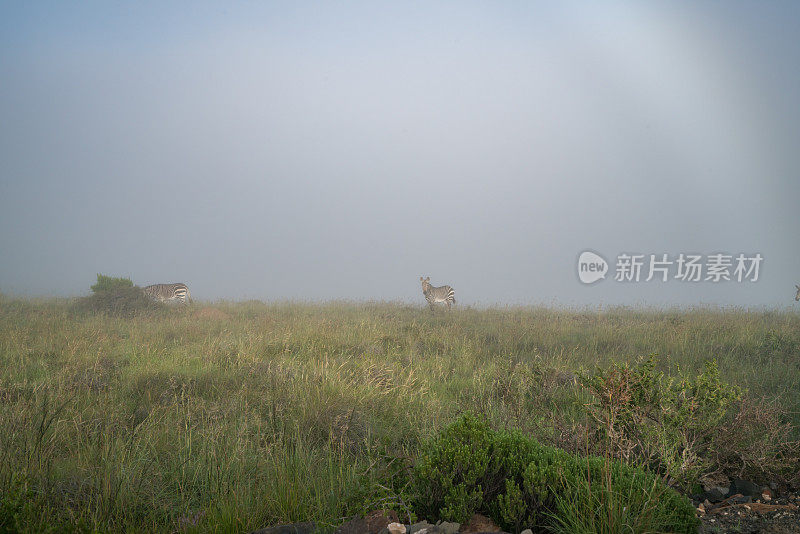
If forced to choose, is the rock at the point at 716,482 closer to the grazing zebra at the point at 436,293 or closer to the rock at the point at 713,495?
the rock at the point at 713,495

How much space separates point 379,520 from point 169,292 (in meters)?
19.8

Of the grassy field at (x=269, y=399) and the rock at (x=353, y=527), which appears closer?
the rock at (x=353, y=527)

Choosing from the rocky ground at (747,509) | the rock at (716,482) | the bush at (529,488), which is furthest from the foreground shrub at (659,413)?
the bush at (529,488)

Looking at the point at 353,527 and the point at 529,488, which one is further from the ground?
the point at 529,488

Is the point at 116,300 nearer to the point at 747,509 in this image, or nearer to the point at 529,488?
the point at 529,488

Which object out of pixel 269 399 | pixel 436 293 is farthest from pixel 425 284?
pixel 269 399

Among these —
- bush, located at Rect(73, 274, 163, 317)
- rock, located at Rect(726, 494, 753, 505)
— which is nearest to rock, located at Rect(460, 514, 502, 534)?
rock, located at Rect(726, 494, 753, 505)

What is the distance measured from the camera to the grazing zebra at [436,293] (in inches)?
802

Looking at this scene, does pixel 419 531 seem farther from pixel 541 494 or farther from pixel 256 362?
pixel 256 362

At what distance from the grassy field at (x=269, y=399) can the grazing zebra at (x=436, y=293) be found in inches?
242

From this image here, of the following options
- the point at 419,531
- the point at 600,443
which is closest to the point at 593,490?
the point at 600,443

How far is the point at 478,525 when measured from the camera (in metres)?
2.87

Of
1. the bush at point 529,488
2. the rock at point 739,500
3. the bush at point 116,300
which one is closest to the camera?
the bush at point 529,488

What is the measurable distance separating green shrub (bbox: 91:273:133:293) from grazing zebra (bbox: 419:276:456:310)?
1152cm
